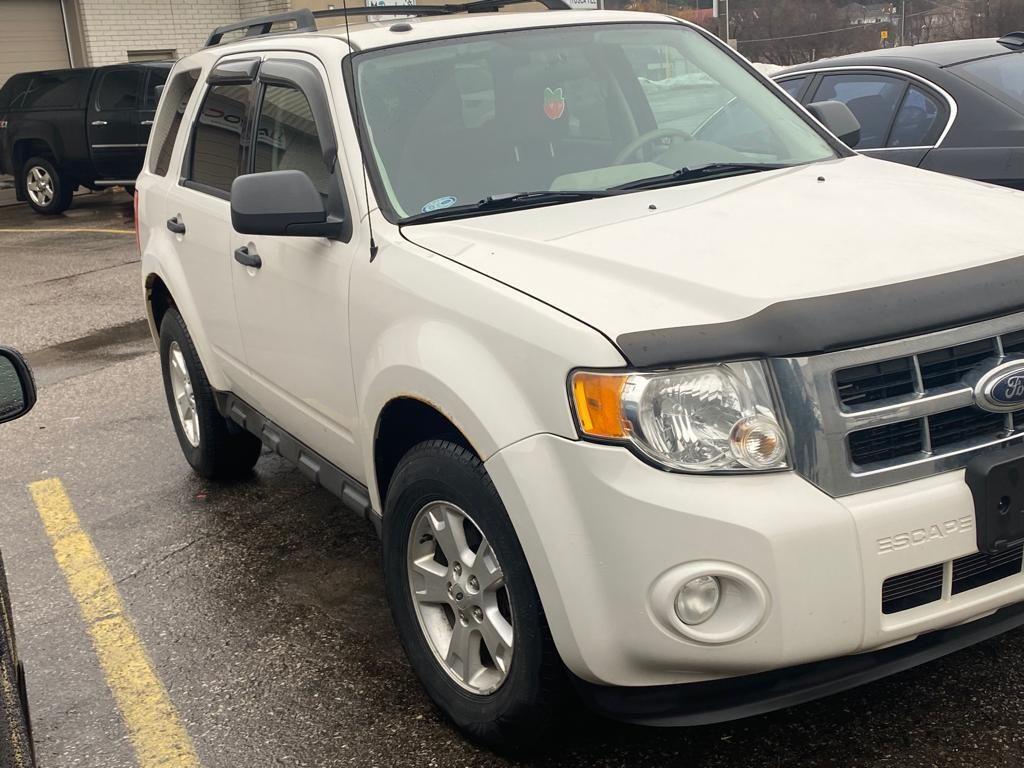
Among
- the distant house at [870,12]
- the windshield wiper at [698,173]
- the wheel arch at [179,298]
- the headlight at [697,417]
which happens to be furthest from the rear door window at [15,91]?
the distant house at [870,12]

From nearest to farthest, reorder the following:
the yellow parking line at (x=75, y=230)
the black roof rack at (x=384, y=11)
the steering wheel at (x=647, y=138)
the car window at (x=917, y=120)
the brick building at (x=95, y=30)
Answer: the steering wheel at (x=647, y=138), the black roof rack at (x=384, y=11), the car window at (x=917, y=120), the yellow parking line at (x=75, y=230), the brick building at (x=95, y=30)

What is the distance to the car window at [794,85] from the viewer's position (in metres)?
7.30

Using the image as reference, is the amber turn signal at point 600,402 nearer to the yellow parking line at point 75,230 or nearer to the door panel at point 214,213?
the door panel at point 214,213

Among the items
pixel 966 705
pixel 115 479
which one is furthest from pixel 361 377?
pixel 115 479

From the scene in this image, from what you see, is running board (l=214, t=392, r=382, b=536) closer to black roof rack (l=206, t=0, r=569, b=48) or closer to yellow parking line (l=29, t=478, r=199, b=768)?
yellow parking line (l=29, t=478, r=199, b=768)

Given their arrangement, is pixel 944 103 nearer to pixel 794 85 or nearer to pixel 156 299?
pixel 794 85

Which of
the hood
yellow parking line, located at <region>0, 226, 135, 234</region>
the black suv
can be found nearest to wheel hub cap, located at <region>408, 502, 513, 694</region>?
the hood

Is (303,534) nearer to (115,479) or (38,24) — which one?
(115,479)

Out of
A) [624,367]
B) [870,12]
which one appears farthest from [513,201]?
[870,12]

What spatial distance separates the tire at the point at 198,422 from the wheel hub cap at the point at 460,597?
217 cm

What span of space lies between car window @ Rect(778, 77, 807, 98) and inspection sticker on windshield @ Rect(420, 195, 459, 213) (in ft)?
14.4

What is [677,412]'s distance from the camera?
248 centimetres

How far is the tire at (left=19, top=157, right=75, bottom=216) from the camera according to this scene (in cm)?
1648

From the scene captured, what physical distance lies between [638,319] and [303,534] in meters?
2.66
